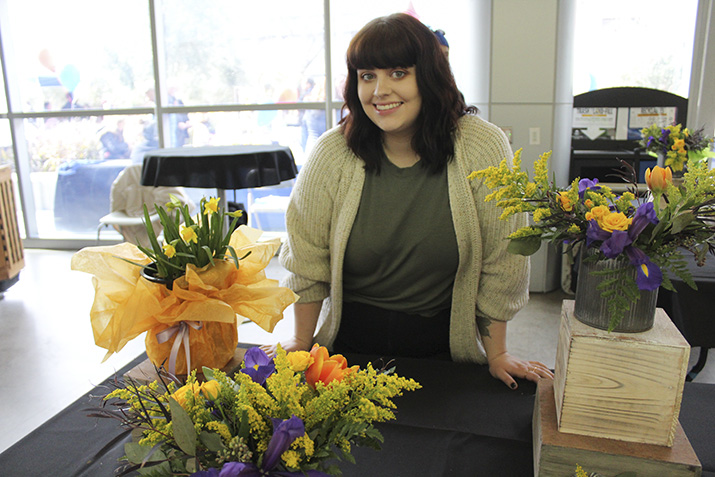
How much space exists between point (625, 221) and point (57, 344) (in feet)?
11.5

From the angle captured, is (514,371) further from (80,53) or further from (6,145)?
(6,145)

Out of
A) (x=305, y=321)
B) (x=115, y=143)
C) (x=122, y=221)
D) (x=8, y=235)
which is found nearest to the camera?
(x=305, y=321)

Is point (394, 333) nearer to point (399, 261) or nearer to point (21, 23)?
point (399, 261)

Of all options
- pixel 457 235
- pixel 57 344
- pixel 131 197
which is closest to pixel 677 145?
pixel 457 235

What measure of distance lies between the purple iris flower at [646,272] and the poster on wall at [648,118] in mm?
3920

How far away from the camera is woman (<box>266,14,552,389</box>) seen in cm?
134

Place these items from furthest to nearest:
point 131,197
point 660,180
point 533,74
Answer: point 131,197, point 533,74, point 660,180

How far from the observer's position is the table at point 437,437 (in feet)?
3.10

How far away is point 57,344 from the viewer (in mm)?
3420

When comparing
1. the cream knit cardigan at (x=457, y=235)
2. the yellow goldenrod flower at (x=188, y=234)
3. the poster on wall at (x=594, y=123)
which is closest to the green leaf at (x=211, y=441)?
the yellow goldenrod flower at (x=188, y=234)

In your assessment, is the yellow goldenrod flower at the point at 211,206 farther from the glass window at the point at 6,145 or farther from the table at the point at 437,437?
the glass window at the point at 6,145

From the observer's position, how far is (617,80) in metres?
4.30

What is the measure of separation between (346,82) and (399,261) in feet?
1.58

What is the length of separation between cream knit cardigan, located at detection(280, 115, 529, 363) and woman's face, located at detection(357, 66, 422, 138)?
13 cm
